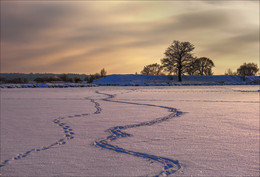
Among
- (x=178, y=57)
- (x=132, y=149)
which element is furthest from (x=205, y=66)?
(x=132, y=149)

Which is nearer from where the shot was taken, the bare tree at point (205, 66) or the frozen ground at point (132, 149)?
the frozen ground at point (132, 149)

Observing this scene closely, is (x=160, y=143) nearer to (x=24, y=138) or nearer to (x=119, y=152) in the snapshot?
(x=119, y=152)

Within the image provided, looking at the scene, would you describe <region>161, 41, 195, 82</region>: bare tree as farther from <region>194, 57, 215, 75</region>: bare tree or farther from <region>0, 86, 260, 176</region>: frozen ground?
<region>0, 86, 260, 176</region>: frozen ground

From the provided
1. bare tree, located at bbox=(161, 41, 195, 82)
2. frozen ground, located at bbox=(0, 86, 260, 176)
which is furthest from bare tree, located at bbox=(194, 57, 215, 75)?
frozen ground, located at bbox=(0, 86, 260, 176)

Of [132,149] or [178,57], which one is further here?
[178,57]

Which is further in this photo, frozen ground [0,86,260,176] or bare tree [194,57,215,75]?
bare tree [194,57,215,75]

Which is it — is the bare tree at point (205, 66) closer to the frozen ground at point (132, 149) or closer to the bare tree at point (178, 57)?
the bare tree at point (178, 57)

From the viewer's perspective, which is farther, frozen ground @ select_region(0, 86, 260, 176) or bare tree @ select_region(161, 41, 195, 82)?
bare tree @ select_region(161, 41, 195, 82)

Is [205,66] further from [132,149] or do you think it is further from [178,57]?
[132,149]

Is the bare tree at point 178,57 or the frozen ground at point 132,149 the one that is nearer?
the frozen ground at point 132,149

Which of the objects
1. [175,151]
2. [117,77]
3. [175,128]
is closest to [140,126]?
[175,128]

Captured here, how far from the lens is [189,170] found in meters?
1.98

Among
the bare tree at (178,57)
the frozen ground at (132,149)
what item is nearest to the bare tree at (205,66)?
the bare tree at (178,57)

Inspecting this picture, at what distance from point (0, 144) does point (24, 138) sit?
29 cm
